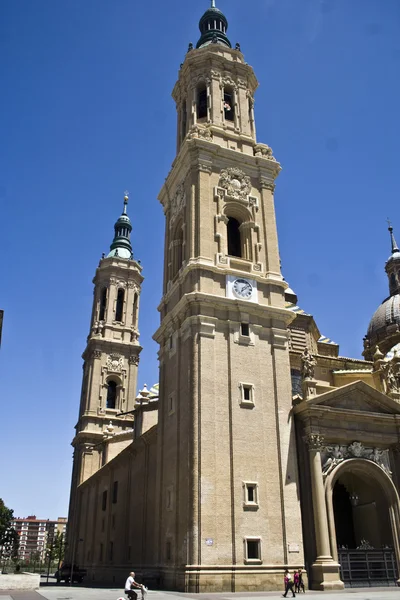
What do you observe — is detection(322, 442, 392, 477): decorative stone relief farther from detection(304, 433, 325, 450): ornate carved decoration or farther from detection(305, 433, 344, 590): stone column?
detection(305, 433, 344, 590): stone column

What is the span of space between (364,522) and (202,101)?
2942 cm

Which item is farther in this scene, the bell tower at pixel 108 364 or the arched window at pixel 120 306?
the arched window at pixel 120 306

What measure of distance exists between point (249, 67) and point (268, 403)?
25.6 m

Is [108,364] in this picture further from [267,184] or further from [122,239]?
[267,184]

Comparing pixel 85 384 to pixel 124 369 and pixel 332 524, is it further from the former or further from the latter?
pixel 332 524

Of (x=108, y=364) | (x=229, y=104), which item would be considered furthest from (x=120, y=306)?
(x=229, y=104)

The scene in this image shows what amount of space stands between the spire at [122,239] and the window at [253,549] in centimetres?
4768

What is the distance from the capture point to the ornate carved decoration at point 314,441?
27.4m

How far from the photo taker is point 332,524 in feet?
85.9

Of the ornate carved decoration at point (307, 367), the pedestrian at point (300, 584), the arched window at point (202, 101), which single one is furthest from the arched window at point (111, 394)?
the pedestrian at point (300, 584)

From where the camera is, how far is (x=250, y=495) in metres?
26.0

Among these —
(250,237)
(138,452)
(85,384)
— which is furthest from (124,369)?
(250,237)

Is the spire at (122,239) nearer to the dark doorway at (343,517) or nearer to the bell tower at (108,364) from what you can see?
the bell tower at (108,364)

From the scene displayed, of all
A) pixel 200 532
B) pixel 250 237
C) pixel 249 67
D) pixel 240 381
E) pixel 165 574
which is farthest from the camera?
pixel 249 67
